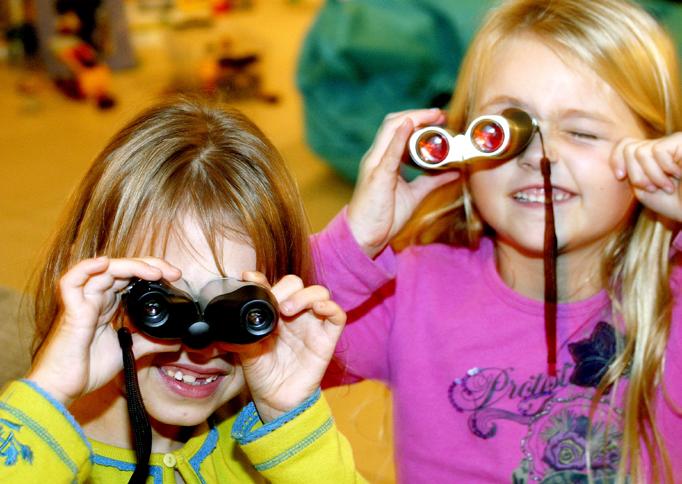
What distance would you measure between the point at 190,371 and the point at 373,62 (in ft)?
5.97

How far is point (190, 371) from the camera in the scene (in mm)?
1098

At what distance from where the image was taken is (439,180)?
1451 mm

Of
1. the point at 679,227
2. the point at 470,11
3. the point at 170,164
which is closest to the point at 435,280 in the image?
the point at 679,227

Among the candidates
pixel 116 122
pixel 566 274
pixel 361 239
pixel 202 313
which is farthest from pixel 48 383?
pixel 116 122

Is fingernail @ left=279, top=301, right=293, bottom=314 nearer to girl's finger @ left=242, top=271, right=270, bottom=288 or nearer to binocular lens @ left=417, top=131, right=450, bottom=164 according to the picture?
girl's finger @ left=242, top=271, right=270, bottom=288

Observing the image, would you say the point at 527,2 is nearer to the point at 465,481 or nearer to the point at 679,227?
the point at 679,227

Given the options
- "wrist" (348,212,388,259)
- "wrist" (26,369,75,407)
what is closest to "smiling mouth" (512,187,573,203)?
"wrist" (348,212,388,259)

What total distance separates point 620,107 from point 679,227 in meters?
0.21

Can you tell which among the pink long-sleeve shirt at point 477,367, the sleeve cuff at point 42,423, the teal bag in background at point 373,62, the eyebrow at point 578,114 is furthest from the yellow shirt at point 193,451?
the teal bag in background at point 373,62

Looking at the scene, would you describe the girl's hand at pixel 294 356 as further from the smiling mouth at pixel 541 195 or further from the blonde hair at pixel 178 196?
the smiling mouth at pixel 541 195

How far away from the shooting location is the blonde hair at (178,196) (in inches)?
41.9

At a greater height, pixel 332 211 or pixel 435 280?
pixel 435 280

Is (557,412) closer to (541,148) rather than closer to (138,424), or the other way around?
(541,148)

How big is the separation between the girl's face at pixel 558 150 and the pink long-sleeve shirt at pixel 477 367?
12cm
